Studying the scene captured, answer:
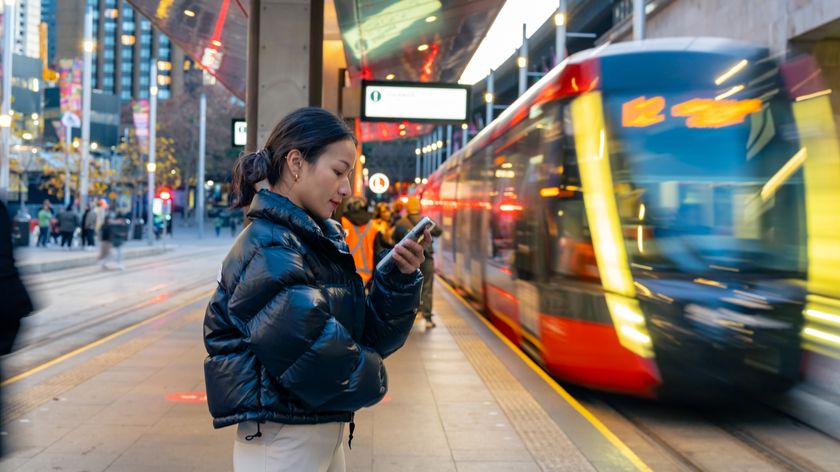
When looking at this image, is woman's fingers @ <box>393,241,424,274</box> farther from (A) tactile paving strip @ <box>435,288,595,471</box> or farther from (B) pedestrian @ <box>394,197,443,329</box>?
(B) pedestrian @ <box>394,197,443,329</box>

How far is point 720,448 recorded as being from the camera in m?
6.62

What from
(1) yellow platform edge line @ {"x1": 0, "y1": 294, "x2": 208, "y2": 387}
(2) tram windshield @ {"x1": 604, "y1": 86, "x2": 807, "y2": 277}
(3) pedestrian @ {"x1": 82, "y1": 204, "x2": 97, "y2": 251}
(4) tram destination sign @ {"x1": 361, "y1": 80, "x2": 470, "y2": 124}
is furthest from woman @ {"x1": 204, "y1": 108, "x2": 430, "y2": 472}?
(3) pedestrian @ {"x1": 82, "y1": 204, "x2": 97, "y2": 251}

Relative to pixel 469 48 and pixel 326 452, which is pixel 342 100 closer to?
pixel 469 48

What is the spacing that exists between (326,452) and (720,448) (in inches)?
197

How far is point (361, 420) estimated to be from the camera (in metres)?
6.41

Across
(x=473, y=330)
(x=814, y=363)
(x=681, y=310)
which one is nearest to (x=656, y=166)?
(x=681, y=310)

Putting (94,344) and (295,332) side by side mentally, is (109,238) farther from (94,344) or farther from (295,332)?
(295,332)

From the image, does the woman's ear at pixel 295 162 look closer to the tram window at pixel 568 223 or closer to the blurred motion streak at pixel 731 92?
the tram window at pixel 568 223

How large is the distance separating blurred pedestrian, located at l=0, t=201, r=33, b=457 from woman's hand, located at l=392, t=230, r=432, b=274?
3.83 ft

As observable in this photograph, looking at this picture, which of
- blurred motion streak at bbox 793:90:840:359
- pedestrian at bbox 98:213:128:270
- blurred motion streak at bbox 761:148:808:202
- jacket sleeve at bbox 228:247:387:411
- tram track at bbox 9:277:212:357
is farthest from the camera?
pedestrian at bbox 98:213:128:270

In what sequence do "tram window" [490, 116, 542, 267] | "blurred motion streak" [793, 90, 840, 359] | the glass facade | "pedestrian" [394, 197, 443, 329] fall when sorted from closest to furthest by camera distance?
1. "blurred motion streak" [793, 90, 840, 359]
2. "tram window" [490, 116, 542, 267]
3. "pedestrian" [394, 197, 443, 329]
4. the glass facade

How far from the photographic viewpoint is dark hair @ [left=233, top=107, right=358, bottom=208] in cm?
239

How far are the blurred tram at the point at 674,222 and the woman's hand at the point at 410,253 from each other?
4805mm

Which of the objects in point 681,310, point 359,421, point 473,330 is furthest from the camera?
point 473,330
